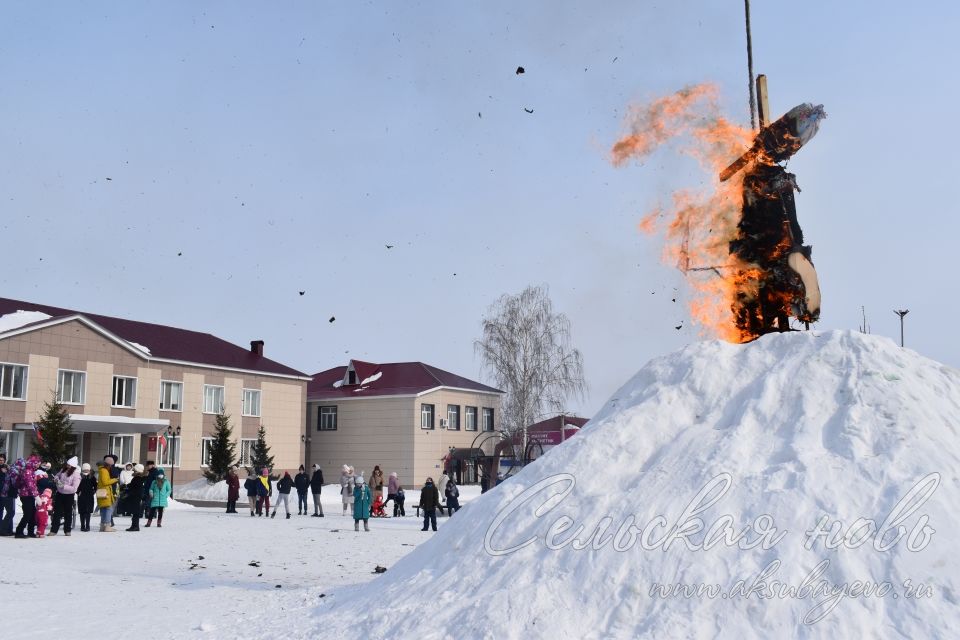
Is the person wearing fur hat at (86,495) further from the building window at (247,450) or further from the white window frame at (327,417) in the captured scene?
the white window frame at (327,417)

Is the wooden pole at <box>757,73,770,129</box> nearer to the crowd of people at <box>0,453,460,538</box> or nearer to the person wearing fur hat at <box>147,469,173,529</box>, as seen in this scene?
the crowd of people at <box>0,453,460,538</box>

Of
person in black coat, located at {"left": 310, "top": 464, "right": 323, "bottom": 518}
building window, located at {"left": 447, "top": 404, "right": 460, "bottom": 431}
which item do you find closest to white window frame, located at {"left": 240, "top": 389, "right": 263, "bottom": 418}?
building window, located at {"left": 447, "top": 404, "right": 460, "bottom": 431}

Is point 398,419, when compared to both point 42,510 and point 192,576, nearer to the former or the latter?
point 42,510

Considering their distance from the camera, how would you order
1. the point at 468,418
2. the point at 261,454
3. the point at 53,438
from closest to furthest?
the point at 53,438
the point at 261,454
the point at 468,418

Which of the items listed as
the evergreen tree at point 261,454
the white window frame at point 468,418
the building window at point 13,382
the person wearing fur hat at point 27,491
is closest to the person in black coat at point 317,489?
the person wearing fur hat at point 27,491

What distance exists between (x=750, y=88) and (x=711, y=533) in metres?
7.78

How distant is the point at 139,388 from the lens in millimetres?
39594

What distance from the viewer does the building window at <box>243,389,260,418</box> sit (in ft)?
148

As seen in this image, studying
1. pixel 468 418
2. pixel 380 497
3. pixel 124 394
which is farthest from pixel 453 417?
pixel 380 497

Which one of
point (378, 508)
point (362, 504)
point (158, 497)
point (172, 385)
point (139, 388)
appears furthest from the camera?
point (172, 385)

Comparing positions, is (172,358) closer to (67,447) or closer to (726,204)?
(67,447)

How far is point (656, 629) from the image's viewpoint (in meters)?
6.53

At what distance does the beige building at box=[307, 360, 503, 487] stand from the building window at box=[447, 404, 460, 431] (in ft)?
0.21

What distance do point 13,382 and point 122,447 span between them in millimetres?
5959
